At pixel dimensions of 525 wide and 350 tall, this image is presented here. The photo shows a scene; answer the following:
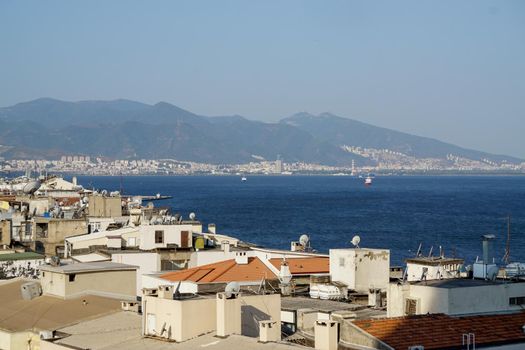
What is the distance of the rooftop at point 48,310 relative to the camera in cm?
1989

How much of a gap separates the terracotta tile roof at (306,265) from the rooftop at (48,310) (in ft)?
24.1

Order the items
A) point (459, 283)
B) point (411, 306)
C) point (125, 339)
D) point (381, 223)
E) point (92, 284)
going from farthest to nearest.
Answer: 1. point (381, 223)
2. point (92, 284)
3. point (459, 283)
4. point (411, 306)
5. point (125, 339)

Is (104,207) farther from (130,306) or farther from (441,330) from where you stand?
(441,330)

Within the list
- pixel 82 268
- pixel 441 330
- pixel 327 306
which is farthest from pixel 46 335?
pixel 441 330

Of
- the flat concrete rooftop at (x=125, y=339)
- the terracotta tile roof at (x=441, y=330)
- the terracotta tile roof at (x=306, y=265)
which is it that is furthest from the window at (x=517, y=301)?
the terracotta tile roof at (x=306, y=265)

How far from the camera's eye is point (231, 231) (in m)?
86.2

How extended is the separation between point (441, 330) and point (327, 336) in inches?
69.6

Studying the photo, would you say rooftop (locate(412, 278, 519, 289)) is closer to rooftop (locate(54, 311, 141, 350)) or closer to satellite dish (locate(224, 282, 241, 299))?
satellite dish (locate(224, 282, 241, 299))

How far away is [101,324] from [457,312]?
6.34 meters

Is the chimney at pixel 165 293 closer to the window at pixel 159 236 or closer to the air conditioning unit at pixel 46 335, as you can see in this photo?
the air conditioning unit at pixel 46 335

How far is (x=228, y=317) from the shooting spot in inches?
640

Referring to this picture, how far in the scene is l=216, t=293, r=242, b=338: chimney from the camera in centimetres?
1620

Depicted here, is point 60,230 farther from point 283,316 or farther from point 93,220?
point 283,316

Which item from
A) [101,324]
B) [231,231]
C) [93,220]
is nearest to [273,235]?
[231,231]
